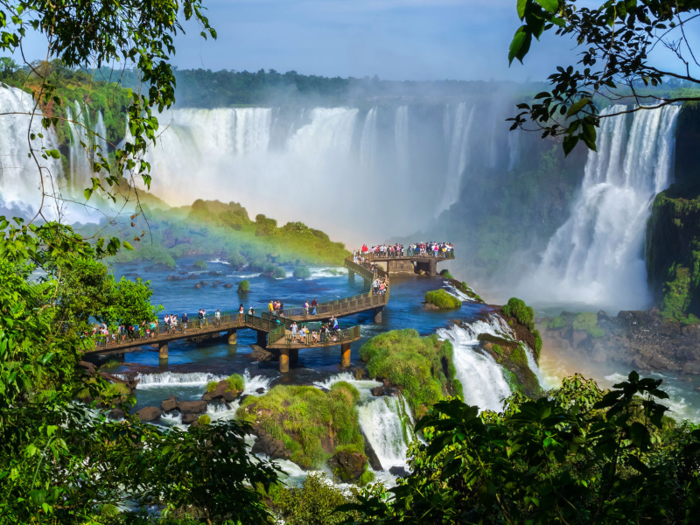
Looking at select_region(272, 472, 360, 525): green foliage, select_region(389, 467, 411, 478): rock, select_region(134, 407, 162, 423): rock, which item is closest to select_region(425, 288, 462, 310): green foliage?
select_region(389, 467, 411, 478): rock

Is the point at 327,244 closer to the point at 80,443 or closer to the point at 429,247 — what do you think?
the point at 429,247

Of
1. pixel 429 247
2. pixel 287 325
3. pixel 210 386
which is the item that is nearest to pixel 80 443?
pixel 210 386

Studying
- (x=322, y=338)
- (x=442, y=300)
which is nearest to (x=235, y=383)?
(x=322, y=338)

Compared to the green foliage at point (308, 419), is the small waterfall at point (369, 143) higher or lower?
higher

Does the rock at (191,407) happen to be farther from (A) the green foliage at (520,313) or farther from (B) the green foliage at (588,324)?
(B) the green foliage at (588,324)

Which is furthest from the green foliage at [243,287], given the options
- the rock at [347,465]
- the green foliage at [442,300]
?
the rock at [347,465]

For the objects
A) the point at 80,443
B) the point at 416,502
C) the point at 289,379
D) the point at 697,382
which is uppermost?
the point at 416,502
